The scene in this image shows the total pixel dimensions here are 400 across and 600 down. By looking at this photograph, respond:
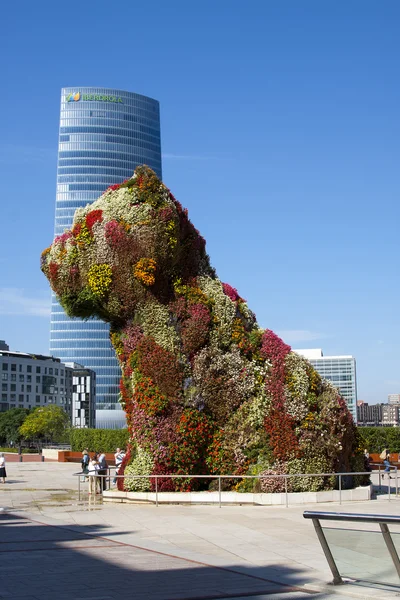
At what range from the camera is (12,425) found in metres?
110

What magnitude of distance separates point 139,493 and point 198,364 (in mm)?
3945

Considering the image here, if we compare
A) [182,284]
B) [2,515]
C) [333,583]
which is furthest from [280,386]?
[333,583]

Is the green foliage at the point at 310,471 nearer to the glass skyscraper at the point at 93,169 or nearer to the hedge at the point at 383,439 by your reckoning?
the hedge at the point at 383,439

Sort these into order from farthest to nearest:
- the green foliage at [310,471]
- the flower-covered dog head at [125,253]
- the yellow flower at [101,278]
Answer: the yellow flower at [101,278]
the flower-covered dog head at [125,253]
the green foliage at [310,471]

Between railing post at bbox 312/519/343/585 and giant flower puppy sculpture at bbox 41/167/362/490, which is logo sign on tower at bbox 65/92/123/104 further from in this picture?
railing post at bbox 312/519/343/585

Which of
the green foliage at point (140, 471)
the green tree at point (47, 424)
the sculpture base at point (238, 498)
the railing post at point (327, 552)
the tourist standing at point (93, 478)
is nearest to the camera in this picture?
the railing post at point (327, 552)

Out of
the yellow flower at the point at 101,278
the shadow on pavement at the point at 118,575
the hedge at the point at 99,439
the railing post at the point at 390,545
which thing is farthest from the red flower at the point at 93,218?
the hedge at the point at 99,439

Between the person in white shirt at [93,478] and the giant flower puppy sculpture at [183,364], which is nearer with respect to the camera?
the giant flower puppy sculpture at [183,364]

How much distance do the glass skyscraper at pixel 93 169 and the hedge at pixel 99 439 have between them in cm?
11284

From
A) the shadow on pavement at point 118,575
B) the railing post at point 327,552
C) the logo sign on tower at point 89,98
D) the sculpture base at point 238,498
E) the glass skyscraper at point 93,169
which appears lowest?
the sculpture base at point 238,498

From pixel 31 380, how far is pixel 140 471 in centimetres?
14012

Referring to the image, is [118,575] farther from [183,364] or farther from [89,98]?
[89,98]

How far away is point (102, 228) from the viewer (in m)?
22.4

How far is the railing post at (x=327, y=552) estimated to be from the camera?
9.17 m
